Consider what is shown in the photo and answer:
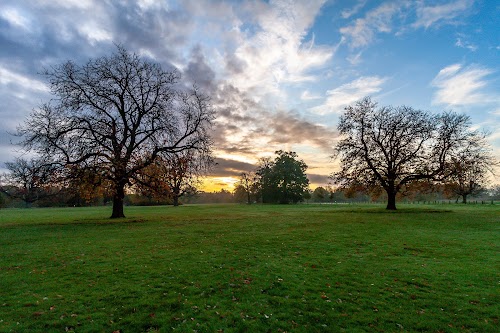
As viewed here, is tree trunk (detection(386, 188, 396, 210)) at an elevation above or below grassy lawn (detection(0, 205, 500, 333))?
above

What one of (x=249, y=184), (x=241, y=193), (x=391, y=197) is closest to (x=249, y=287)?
(x=391, y=197)

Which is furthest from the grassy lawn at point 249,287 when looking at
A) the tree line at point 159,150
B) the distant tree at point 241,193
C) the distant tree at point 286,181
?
the distant tree at point 241,193

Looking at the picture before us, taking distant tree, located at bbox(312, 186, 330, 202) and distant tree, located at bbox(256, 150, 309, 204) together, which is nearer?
distant tree, located at bbox(256, 150, 309, 204)

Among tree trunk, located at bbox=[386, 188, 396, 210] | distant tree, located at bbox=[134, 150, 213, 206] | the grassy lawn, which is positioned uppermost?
distant tree, located at bbox=[134, 150, 213, 206]

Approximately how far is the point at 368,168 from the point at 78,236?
116ft

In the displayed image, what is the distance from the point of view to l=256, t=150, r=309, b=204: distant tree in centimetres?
9312

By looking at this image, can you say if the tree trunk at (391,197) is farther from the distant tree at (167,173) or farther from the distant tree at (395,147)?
the distant tree at (167,173)

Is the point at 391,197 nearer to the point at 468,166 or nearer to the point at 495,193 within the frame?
the point at 468,166

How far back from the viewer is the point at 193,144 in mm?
29484

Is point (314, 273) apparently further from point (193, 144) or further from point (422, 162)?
point (422, 162)

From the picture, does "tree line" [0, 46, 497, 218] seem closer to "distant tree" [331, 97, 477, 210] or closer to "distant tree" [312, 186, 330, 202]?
"distant tree" [331, 97, 477, 210]

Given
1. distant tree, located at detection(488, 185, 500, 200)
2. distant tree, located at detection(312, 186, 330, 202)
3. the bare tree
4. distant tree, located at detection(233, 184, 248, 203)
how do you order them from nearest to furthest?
the bare tree < distant tree, located at detection(233, 184, 248, 203) < distant tree, located at detection(312, 186, 330, 202) < distant tree, located at detection(488, 185, 500, 200)

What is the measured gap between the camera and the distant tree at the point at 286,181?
306ft

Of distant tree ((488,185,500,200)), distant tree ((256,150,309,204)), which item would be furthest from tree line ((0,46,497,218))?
distant tree ((488,185,500,200))
